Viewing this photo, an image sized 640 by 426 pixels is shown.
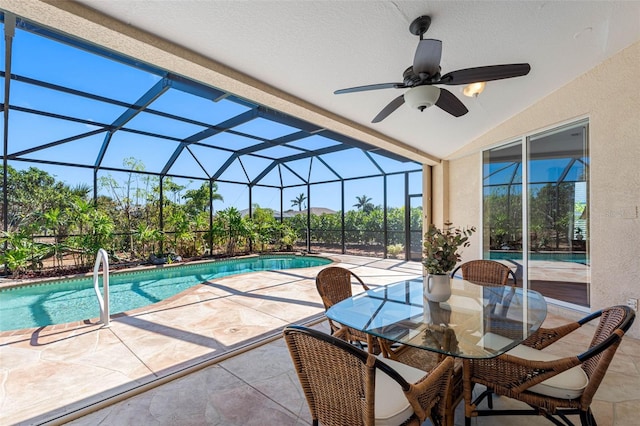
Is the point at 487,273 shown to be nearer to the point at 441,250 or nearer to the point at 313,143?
the point at 441,250

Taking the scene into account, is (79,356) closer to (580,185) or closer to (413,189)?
(580,185)

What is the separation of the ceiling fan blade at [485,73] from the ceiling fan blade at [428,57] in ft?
0.44

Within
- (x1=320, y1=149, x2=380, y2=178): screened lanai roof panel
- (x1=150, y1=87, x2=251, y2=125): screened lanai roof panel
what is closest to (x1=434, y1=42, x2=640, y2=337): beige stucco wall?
(x1=150, y1=87, x2=251, y2=125): screened lanai roof panel

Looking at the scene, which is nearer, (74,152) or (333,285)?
(333,285)

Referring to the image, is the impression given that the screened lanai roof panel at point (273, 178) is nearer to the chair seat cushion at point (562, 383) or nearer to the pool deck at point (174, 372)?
the pool deck at point (174, 372)

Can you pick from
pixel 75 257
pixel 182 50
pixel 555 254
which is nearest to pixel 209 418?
pixel 182 50

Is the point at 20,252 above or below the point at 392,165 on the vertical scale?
below

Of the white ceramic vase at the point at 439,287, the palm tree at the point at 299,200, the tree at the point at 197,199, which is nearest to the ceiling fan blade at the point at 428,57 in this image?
the white ceramic vase at the point at 439,287

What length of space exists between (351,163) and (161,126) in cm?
550

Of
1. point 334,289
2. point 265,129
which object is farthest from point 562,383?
point 265,129

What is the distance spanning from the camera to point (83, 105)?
5629 mm

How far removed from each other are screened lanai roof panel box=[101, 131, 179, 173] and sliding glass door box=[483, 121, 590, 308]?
803 cm

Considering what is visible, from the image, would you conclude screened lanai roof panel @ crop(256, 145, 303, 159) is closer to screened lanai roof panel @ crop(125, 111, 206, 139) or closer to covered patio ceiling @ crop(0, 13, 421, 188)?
covered patio ceiling @ crop(0, 13, 421, 188)

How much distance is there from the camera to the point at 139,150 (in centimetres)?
813
